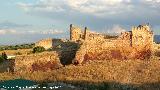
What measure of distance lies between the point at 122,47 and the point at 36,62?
641 centimetres

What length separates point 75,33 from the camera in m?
38.8

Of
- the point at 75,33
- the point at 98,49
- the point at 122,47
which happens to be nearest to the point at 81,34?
the point at 75,33

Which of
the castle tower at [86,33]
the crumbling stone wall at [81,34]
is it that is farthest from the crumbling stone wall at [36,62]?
the crumbling stone wall at [81,34]

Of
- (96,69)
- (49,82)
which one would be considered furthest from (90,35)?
(49,82)

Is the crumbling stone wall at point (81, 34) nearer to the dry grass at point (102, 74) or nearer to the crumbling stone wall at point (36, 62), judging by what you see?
the dry grass at point (102, 74)

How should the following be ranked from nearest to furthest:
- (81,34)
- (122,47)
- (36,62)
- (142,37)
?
(36,62) < (122,47) < (142,37) < (81,34)

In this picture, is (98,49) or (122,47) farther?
(122,47)

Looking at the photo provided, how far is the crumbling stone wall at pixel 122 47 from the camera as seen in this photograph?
35469 mm

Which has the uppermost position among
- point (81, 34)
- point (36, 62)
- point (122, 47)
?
point (81, 34)

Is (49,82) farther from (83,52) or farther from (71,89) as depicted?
(83,52)

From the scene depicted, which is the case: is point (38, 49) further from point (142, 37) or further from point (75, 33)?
point (142, 37)

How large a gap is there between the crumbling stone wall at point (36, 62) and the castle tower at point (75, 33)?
3.60 metres

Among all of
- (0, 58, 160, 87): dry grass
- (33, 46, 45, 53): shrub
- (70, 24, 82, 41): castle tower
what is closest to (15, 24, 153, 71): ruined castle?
(70, 24, 82, 41): castle tower

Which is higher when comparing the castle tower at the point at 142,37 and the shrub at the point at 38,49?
the castle tower at the point at 142,37
